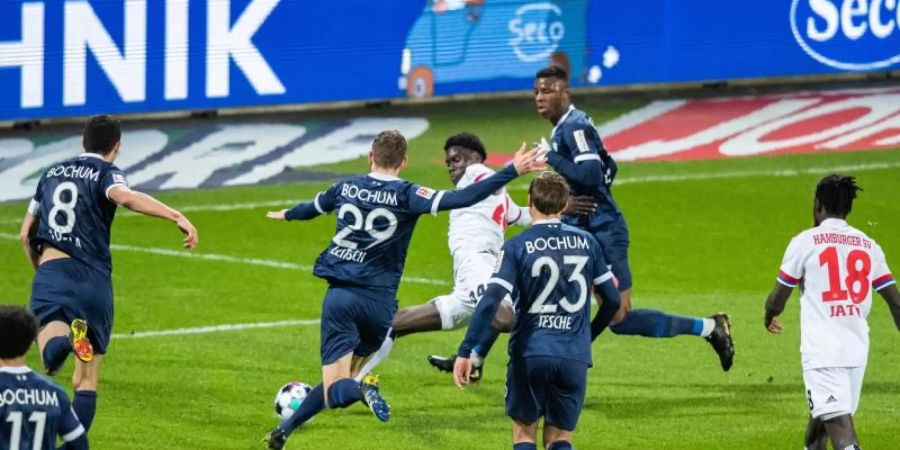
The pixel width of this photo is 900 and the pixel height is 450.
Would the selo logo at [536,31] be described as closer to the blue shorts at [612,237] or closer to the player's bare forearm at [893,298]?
the blue shorts at [612,237]

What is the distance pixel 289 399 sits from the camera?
12727mm

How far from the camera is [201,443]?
12492 mm

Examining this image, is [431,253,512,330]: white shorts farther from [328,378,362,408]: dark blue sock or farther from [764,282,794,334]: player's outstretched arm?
[764,282,794,334]: player's outstretched arm

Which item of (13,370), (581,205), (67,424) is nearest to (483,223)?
(581,205)

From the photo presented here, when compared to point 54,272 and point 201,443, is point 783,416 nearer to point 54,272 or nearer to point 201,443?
point 201,443

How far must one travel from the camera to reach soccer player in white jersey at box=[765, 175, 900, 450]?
10.9m

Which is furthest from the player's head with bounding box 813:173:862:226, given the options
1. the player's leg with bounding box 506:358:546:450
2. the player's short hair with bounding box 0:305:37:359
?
the player's short hair with bounding box 0:305:37:359

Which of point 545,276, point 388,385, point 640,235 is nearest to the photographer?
point 545,276

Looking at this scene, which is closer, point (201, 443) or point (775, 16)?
point (201, 443)

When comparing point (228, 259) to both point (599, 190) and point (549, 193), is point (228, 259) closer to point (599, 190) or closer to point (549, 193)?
point (599, 190)

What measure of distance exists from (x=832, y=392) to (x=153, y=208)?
4.21m

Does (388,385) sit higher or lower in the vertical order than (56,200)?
lower

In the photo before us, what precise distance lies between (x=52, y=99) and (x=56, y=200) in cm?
1149

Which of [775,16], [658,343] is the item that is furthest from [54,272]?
[775,16]
